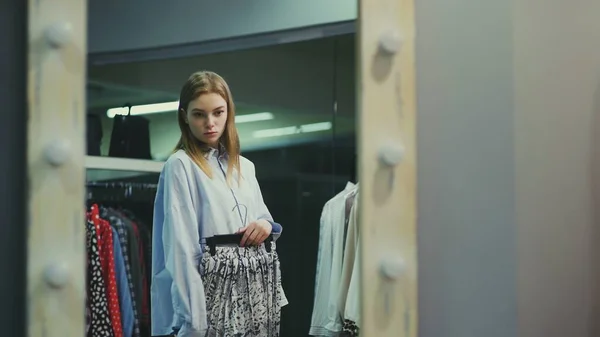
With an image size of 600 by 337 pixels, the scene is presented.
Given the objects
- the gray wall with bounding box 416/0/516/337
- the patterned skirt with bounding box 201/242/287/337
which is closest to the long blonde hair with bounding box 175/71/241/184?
the patterned skirt with bounding box 201/242/287/337

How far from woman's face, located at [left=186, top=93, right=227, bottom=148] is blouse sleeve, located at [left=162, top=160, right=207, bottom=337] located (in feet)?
0.24

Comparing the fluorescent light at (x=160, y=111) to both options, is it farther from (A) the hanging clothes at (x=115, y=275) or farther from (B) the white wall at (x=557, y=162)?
(B) the white wall at (x=557, y=162)

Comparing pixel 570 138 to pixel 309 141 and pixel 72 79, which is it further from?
pixel 72 79

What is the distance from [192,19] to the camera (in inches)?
62.3

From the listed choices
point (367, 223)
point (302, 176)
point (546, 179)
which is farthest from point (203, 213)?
point (546, 179)

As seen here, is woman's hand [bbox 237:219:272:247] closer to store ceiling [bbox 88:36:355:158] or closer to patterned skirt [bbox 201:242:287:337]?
patterned skirt [bbox 201:242:287:337]

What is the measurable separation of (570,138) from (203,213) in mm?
796

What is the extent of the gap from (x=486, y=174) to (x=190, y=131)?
0.57 metres

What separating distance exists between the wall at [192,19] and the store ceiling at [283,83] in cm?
4

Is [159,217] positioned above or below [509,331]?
above

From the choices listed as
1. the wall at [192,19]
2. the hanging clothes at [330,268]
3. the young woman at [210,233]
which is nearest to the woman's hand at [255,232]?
the young woman at [210,233]

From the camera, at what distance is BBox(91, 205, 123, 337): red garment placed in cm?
147

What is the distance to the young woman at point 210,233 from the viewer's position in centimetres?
153

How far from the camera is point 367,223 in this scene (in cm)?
161
